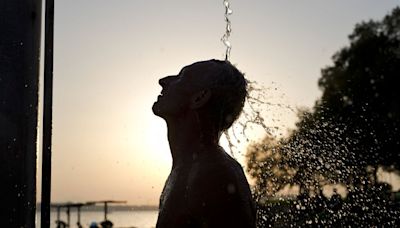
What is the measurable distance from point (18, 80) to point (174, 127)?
55.0 inches

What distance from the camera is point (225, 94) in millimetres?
4168

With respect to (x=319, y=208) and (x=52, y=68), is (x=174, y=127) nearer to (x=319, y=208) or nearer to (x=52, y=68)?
(x=52, y=68)

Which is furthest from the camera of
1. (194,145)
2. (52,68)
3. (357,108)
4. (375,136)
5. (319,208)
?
(357,108)

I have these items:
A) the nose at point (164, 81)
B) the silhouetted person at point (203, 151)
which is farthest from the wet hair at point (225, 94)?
the nose at point (164, 81)

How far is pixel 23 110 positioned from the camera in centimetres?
509

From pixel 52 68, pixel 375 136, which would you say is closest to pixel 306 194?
pixel 52 68

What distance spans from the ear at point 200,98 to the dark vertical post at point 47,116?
1419mm

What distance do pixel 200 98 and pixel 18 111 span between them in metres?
1.50

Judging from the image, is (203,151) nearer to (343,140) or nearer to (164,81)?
(164,81)

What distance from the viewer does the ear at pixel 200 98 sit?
414 cm

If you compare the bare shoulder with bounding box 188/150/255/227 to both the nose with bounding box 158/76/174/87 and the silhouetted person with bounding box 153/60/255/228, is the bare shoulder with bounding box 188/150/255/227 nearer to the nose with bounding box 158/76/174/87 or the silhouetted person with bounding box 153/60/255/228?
the silhouetted person with bounding box 153/60/255/228

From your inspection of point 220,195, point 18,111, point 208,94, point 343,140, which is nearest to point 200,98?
point 208,94

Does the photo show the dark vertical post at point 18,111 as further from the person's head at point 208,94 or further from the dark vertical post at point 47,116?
the person's head at point 208,94

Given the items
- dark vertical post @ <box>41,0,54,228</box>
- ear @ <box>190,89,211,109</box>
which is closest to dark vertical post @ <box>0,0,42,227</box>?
dark vertical post @ <box>41,0,54,228</box>
